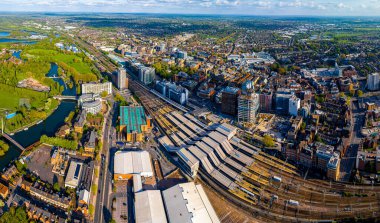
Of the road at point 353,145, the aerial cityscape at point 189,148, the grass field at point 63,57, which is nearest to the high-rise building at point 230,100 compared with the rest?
the aerial cityscape at point 189,148

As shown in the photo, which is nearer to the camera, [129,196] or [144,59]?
[129,196]

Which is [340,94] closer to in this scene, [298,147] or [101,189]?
[298,147]

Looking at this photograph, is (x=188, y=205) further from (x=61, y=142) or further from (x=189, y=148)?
(x=61, y=142)

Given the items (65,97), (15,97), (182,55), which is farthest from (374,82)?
(15,97)

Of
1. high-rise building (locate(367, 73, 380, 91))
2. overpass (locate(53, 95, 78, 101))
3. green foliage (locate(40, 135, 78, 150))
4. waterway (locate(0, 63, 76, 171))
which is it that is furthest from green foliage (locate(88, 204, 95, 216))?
high-rise building (locate(367, 73, 380, 91))

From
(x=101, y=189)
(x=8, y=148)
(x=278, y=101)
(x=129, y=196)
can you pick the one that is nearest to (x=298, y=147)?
(x=278, y=101)

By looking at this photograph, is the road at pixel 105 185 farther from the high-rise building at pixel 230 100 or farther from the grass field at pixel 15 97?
the grass field at pixel 15 97
